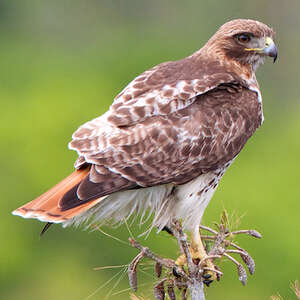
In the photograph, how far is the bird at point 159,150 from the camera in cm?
608

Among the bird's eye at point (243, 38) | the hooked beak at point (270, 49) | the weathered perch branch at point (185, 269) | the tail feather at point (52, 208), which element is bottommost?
the weathered perch branch at point (185, 269)

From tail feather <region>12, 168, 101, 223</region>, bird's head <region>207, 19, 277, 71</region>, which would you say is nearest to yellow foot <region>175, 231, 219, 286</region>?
tail feather <region>12, 168, 101, 223</region>

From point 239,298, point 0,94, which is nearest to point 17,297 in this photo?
point 239,298

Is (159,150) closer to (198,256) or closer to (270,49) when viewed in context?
(198,256)

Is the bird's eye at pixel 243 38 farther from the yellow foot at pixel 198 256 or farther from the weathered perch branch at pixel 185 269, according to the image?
the weathered perch branch at pixel 185 269

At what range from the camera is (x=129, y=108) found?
640cm

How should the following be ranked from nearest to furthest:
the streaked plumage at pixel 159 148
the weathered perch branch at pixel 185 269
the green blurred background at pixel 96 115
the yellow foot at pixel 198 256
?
the weathered perch branch at pixel 185 269
the streaked plumage at pixel 159 148
the yellow foot at pixel 198 256
the green blurred background at pixel 96 115

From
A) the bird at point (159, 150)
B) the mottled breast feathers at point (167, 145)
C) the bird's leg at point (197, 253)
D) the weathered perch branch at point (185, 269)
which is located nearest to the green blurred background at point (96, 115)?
the bird's leg at point (197, 253)

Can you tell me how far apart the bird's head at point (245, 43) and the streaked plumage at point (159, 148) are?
0.34m

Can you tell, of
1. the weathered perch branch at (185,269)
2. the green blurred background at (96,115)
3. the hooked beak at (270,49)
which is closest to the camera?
the weathered perch branch at (185,269)

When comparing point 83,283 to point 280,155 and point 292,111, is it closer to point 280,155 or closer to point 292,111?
point 280,155

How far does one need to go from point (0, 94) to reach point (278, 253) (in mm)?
9384

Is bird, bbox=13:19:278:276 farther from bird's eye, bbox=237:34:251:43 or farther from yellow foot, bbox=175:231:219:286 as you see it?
bird's eye, bbox=237:34:251:43

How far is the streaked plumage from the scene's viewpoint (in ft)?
19.9
